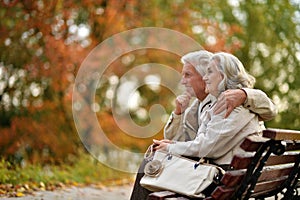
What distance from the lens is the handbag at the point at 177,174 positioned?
278cm

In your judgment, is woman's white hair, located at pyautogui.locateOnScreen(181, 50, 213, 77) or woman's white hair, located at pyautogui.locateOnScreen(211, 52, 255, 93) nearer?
woman's white hair, located at pyautogui.locateOnScreen(211, 52, 255, 93)

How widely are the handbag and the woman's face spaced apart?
1.31ft

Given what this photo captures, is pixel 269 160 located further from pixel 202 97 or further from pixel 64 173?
pixel 64 173

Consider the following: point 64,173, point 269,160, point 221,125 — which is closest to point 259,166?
point 269,160

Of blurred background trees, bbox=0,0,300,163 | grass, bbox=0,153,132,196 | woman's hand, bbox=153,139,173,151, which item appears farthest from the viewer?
blurred background trees, bbox=0,0,300,163

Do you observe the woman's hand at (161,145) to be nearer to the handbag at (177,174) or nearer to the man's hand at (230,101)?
the handbag at (177,174)

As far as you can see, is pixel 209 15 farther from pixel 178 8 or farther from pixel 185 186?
pixel 185 186

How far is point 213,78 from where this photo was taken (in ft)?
10.1

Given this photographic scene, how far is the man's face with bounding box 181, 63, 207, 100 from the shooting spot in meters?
3.40

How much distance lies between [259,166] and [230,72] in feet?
1.74

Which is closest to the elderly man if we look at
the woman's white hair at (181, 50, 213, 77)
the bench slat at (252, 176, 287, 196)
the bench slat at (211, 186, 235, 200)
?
the woman's white hair at (181, 50, 213, 77)

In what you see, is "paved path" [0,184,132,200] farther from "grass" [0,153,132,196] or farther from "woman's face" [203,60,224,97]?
"woman's face" [203,60,224,97]

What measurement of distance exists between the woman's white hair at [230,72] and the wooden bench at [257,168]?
38 centimetres

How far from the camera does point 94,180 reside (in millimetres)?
7570
